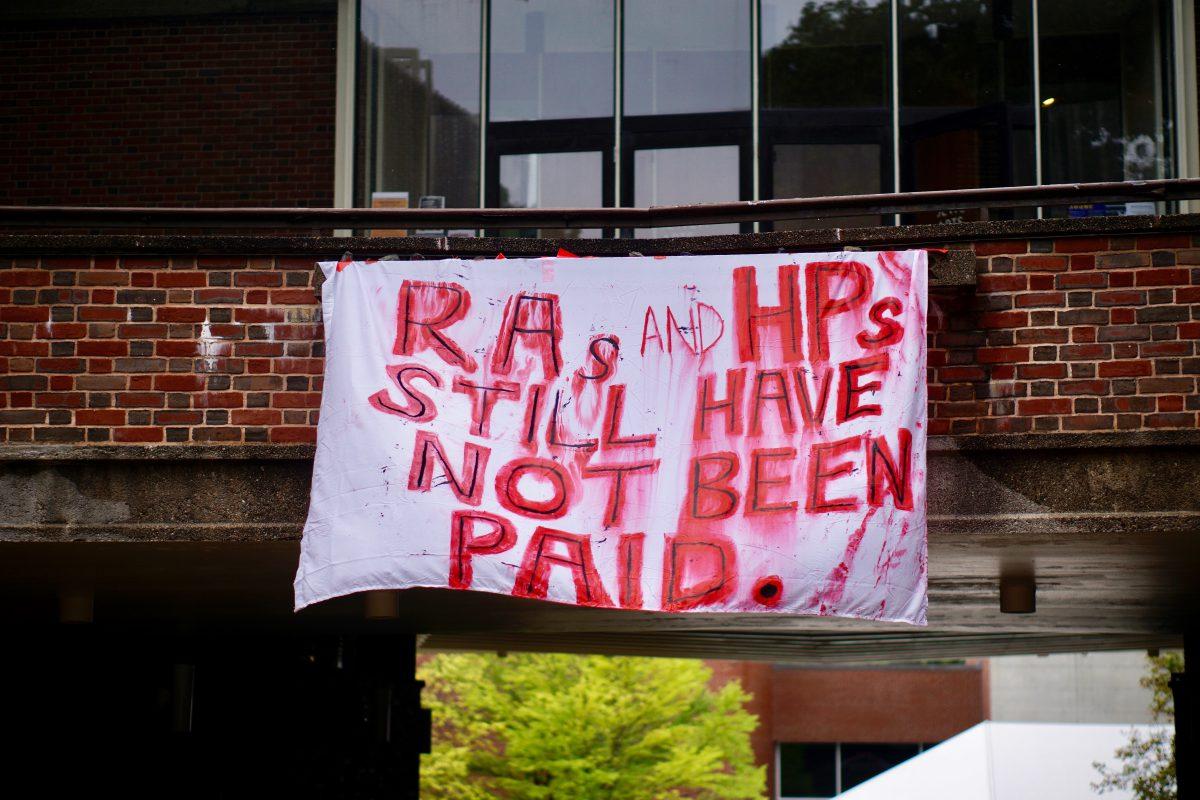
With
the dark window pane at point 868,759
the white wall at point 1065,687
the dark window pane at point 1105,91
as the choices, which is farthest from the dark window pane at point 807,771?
the dark window pane at point 1105,91

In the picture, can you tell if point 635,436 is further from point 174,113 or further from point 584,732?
point 584,732

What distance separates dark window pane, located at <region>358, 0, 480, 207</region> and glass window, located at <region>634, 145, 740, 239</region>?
1.15 m

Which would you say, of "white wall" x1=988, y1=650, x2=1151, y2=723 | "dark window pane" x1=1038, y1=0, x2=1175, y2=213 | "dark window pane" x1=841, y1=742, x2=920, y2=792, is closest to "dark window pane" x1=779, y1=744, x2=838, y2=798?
"dark window pane" x1=841, y1=742, x2=920, y2=792

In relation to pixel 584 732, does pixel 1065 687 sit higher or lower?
lower

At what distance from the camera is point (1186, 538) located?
22.8 feet

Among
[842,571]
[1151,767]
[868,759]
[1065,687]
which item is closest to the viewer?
[842,571]

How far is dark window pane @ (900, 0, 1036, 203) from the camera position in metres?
10.2

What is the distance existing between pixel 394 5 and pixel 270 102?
8.32 ft

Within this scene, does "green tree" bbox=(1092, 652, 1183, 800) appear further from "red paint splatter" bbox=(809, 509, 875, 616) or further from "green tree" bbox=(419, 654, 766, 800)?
"red paint splatter" bbox=(809, 509, 875, 616)

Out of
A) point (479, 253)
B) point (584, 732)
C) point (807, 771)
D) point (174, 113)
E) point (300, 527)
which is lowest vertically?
point (807, 771)

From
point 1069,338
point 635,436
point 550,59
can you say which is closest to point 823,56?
point 550,59

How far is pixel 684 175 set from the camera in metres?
10.3

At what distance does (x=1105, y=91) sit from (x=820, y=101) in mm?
1941

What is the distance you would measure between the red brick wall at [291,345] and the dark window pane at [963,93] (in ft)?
12.0
